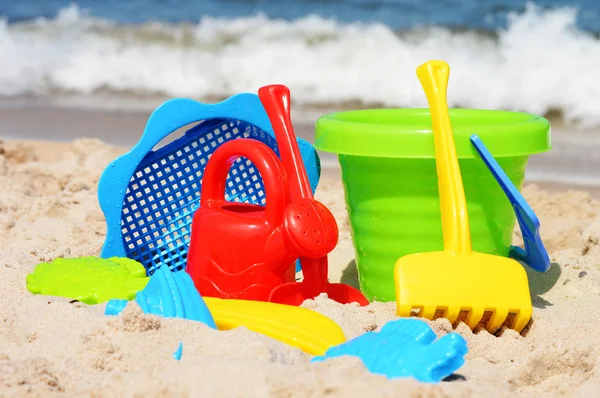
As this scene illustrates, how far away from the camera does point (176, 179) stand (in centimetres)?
202

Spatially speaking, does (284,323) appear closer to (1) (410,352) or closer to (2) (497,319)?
(1) (410,352)

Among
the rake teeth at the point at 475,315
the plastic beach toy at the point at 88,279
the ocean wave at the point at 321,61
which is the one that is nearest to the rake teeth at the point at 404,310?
the rake teeth at the point at 475,315

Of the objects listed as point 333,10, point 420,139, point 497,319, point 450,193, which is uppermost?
point 333,10

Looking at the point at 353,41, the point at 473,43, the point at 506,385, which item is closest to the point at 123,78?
the point at 353,41

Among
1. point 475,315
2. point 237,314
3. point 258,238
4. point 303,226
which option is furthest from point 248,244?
point 475,315

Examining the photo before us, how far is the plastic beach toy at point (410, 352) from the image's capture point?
1166 millimetres

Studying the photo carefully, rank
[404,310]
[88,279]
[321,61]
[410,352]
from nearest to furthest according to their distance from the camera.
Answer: [410,352]
[404,310]
[88,279]
[321,61]

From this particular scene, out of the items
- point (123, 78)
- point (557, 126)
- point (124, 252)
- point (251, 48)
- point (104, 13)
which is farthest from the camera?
point (104, 13)

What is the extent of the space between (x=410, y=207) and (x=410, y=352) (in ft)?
1.93

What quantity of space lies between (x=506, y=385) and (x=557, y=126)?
341 cm

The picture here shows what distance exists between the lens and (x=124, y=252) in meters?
1.92

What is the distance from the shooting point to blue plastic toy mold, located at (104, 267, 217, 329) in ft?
4.59

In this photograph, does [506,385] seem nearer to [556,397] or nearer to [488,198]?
[556,397]

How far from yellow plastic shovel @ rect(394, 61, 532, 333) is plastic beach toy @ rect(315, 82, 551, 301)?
0.06m
